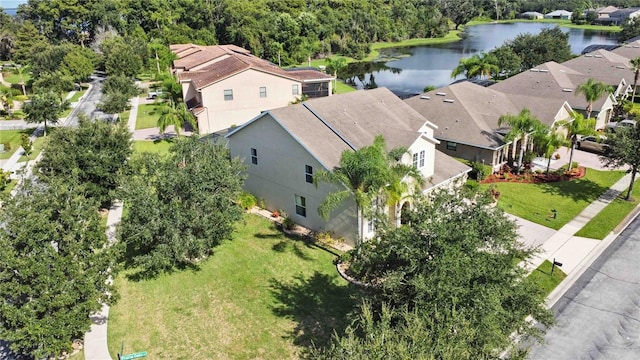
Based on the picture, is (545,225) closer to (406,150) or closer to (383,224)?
(406,150)

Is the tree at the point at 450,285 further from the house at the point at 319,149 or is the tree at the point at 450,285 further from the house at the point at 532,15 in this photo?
the house at the point at 532,15

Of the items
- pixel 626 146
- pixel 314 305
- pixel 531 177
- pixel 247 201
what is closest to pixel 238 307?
pixel 314 305

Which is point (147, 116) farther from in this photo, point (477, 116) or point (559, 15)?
point (559, 15)

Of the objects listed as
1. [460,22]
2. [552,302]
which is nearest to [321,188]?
[552,302]

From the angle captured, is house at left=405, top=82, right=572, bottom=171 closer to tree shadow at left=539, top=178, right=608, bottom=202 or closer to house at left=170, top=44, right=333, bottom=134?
tree shadow at left=539, top=178, right=608, bottom=202

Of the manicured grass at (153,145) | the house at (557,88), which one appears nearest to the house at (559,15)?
the house at (557,88)
